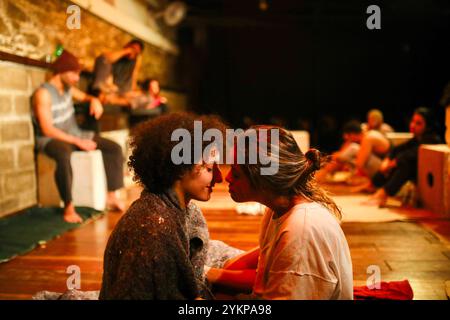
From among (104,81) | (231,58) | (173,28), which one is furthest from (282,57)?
(104,81)

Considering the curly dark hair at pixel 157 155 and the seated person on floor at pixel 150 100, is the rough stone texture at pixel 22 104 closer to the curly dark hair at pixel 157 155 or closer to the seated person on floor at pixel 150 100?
the seated person on floor at pixel 150 100

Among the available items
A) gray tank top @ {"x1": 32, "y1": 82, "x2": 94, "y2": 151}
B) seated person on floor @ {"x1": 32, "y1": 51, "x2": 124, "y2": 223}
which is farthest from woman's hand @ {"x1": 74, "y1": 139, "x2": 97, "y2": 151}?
gray tank top @ {"x1": 32, "y1": 82, "x2": 94, "y2": 151}

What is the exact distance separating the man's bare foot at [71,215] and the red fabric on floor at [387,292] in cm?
268

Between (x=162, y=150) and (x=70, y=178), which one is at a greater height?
(x=162, y=150)

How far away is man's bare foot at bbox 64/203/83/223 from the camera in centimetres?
390

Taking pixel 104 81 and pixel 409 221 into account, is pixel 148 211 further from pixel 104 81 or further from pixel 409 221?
pixel 104 81

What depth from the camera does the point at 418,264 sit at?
9.18ft

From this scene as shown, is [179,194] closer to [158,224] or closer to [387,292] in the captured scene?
[158,224]

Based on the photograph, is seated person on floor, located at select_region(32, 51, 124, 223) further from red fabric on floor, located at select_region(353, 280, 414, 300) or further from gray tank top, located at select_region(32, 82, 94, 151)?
red fabric on floor, located at select_region(353, 280, 414, 300)

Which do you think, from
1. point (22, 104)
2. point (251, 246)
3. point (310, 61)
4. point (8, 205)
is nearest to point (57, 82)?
point (22, 104)

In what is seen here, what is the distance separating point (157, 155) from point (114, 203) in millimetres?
3148

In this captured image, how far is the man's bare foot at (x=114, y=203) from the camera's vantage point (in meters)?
4.38

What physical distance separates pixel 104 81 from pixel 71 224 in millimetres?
2191

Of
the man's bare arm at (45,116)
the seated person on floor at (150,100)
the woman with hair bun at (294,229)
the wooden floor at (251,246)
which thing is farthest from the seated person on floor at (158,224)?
the seated person on floor at (150,100)
